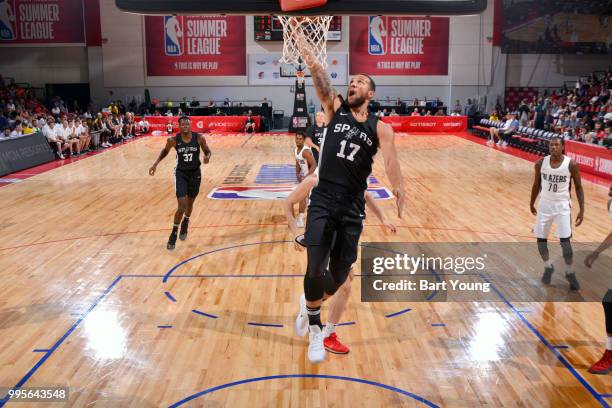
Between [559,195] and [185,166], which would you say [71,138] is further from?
[559,195]

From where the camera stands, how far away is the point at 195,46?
32469mm

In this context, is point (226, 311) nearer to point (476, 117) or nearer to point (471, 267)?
point (471, 267)

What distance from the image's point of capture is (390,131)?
4391 millimetres

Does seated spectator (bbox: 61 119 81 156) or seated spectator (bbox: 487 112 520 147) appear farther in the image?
seated spectator (bbox: 487 112 520 147)

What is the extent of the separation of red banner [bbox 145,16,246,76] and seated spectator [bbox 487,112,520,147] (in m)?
14.5

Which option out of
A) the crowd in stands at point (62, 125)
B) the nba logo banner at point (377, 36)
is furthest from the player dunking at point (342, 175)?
the nba logo banner at point (377, 36)

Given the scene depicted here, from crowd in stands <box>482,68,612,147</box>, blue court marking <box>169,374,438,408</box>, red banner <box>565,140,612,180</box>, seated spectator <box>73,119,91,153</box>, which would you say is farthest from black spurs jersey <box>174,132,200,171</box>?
seated spectator <box>73,119,91,153</box>

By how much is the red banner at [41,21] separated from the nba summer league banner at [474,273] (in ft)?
93.1

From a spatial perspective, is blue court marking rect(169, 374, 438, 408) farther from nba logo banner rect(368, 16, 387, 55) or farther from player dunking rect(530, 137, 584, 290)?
nba logo banner rect(368, 16, 387, 55)

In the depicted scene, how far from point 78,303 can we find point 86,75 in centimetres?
2926

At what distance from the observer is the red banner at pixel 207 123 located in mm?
28378

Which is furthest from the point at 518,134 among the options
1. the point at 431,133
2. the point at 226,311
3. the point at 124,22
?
the point at 124,22

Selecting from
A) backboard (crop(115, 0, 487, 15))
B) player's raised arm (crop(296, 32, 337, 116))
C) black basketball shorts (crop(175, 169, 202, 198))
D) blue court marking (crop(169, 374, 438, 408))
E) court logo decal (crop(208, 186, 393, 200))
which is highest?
backboard (crop(115, 0, 487, 15))

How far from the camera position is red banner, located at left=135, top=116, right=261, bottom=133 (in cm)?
2838
